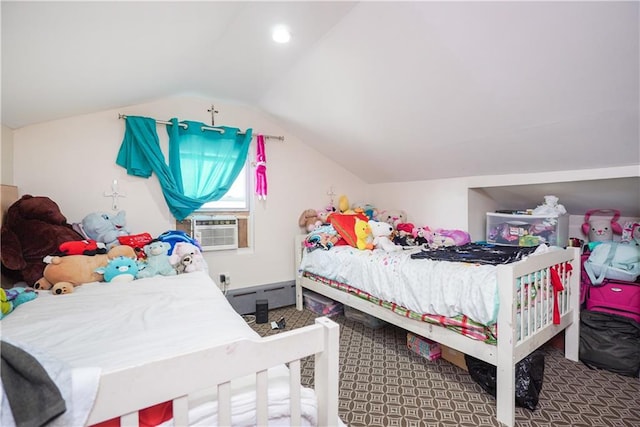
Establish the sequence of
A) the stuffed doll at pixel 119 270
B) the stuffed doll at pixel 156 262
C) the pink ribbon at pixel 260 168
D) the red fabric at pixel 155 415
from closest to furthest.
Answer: the red fabric at pixel 155 415, the stuffed doll at pixel 119 270, the stuffed doll at pixel 156 262, the pink ribbon at pixel 260 168

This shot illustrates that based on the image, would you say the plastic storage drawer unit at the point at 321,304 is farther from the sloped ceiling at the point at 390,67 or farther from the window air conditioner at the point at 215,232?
the sloped ceiling at the point at 390,67

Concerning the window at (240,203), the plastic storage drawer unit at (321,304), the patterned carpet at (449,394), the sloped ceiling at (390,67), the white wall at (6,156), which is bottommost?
the patterned carpet at (449,394)

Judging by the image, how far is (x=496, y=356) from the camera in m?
1.58

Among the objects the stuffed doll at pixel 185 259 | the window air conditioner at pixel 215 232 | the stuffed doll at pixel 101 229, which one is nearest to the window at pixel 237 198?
the window air conditioner at pixel 215 232

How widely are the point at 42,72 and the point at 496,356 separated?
278 cm

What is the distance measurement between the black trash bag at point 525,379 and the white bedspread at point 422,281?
0.41 metres

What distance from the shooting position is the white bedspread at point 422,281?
163cm

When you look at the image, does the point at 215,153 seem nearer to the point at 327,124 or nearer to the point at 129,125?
the point at 129,125

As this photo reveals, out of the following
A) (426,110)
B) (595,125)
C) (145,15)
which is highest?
(145,15)

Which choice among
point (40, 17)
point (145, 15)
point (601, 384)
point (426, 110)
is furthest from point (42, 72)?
point (601, 384)

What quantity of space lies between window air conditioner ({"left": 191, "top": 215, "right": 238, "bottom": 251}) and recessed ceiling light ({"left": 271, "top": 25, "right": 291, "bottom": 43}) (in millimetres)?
1878

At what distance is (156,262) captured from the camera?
86.0 inches

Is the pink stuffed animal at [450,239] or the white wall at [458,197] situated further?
the pink stuffed animal at [450,239]

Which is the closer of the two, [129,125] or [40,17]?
[40,17]
